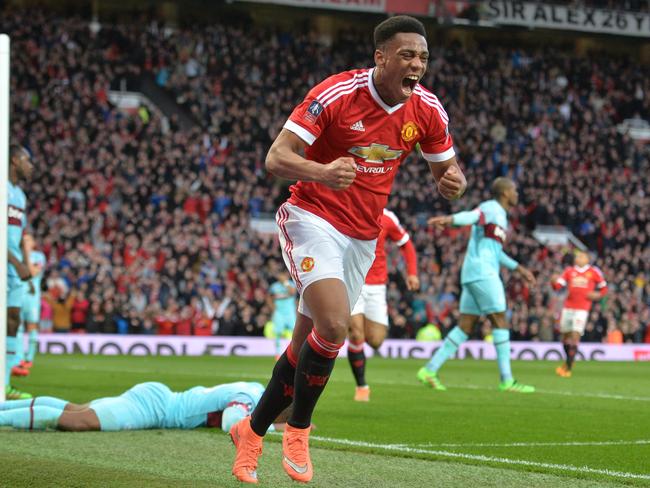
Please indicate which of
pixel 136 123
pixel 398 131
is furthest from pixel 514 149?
pixel 398 131

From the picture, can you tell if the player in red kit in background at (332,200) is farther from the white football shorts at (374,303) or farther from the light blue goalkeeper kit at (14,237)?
the white football shorts at (374,303)

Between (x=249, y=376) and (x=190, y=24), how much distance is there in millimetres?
22224

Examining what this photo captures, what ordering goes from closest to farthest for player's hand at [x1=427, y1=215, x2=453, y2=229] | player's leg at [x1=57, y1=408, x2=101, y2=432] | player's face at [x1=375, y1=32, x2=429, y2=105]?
player's face at [x1=375, y1=32, x2=429, y2=105], player's leg at [x1=57, y1=408, x2=101, y2=432], player's hand at [x1=427, y1=215, x2=453, y2=229]

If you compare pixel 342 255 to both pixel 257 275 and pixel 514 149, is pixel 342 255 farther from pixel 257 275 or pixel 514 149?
pixel 514 149

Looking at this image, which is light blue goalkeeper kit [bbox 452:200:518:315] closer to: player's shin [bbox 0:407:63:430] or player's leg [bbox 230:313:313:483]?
player's shin [bbox 0:407:63:430]

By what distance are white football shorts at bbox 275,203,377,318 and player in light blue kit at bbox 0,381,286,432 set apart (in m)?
1.81

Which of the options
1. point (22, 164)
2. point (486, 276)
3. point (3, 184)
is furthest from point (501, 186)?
point (3, 184)

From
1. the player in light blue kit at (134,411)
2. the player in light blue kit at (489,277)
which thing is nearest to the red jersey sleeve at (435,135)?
the player in light blue kit at (134,411)

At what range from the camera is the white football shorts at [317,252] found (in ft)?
19.6

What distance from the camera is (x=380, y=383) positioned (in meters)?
15.6

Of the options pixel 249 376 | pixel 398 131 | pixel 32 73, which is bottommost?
pixel 249 376

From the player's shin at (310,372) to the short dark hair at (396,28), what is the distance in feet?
5.44

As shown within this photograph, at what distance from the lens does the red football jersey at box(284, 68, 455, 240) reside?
20.0 feet

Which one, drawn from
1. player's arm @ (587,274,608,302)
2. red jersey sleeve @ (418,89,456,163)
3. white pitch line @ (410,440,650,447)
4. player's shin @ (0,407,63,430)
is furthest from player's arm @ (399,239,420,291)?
player's arm @ (587,274,608,302)
